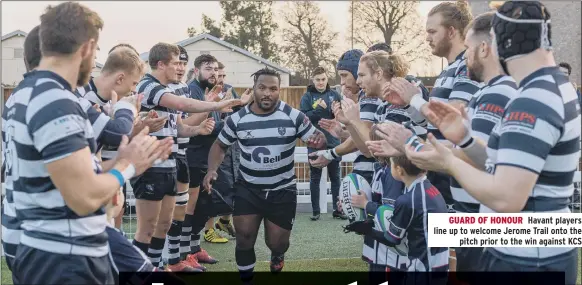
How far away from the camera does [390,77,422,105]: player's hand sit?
4118 millimetres

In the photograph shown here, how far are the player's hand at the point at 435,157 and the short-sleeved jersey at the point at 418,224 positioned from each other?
1093 mm

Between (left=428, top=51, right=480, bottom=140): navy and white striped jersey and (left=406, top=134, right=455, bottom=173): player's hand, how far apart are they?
56.1 inches

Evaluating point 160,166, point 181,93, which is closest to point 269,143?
point 160,166

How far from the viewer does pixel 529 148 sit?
2.52m

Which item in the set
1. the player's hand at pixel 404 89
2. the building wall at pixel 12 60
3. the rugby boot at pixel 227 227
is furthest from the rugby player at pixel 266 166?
the building wall at pixel 12 60

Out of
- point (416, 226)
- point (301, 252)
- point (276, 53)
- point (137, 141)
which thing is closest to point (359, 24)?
point (276, 53)

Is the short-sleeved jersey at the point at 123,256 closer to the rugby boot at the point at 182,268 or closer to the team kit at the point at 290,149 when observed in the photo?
the team kit at the point at 290,149

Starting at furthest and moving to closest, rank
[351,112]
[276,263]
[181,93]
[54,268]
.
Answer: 1. [181,93]
2. [276,263]
3. [351,112]
4. [54,268]

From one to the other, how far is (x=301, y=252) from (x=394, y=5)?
10.8 metres

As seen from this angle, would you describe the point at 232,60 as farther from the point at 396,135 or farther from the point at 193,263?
the point at 396,135

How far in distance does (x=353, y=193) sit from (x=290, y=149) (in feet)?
4.46

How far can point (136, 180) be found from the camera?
5703mm

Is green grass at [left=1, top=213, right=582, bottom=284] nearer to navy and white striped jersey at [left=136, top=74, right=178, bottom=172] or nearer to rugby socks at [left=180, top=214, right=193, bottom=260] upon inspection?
rugby socks at [left=180, top=214, right=193, bottom=260]

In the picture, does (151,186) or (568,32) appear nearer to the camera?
(151,186)
